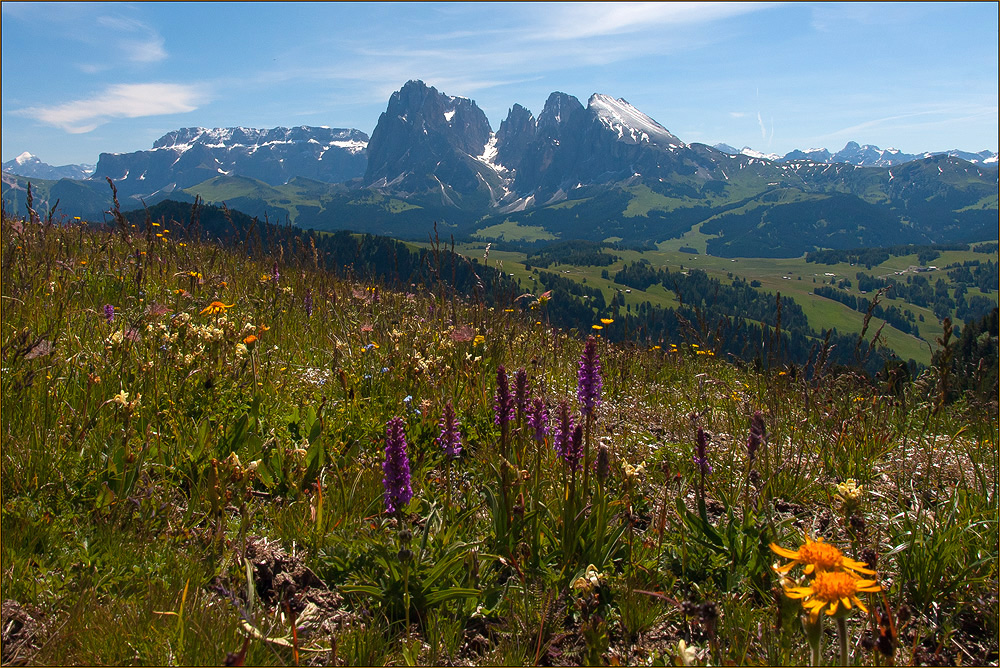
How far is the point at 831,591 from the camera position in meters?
1.85

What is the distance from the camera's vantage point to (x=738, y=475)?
174 inches

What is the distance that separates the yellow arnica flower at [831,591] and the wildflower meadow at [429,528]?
0.4 inches

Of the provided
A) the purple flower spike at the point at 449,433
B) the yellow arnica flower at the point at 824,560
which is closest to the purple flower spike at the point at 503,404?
the purple flower spike at the point at 449,433

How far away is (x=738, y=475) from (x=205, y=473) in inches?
155

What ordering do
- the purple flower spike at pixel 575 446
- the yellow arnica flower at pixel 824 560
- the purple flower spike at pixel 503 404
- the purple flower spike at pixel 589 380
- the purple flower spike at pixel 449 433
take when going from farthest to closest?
the purple flower spike at pixel 449 433 < the purple flower spike at pixel 589 380 < the purple flower spike at pixel 503 404 < the purple flower spike at pixel 575 446 < the yellow arnica flower at pixel 824 560

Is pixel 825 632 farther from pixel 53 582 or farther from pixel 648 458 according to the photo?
pixel 53 582

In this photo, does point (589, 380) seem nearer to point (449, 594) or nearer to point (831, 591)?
point (449, 594)

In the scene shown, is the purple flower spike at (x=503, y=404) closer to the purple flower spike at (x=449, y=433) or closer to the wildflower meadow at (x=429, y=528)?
→ the wildflower meadow at (x=429, y=528)

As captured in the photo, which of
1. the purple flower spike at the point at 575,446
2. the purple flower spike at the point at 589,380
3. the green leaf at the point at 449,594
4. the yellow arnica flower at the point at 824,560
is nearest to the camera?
the yellow arnica flower at the point at 824,560

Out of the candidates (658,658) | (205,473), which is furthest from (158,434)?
(658,658)

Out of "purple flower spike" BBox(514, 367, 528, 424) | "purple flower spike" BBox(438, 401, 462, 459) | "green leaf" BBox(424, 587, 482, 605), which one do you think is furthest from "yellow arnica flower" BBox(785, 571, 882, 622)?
"purple flower spike" BBox(438, 401, 462, 459)

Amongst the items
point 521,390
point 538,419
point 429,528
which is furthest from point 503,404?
point 429,528

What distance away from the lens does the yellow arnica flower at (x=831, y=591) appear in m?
1.81

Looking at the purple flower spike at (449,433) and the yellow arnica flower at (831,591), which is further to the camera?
the purple flower spike at (449,433)
